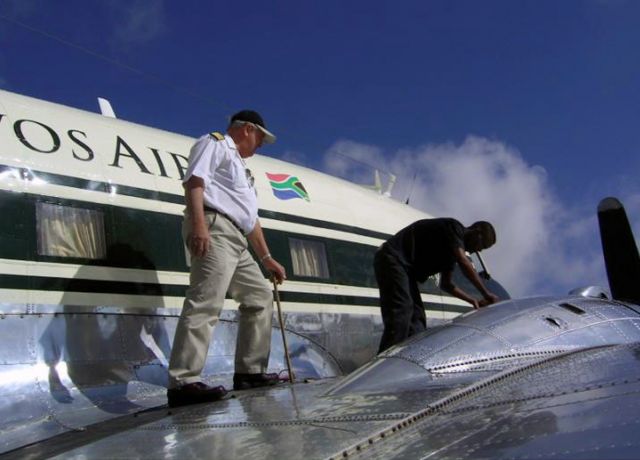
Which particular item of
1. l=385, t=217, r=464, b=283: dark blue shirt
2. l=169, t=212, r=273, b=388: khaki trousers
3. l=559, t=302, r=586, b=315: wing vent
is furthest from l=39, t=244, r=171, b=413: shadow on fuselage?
l=559, t=302, r=586, b=315: wing vent

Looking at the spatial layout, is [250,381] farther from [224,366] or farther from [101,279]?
[101,279]

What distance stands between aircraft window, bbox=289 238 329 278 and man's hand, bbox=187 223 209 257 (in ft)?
7.02

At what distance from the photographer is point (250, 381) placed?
447 centimetres

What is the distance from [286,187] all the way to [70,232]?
248 cm

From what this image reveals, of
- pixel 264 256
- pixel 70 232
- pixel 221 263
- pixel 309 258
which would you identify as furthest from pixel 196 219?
pixel 309 258

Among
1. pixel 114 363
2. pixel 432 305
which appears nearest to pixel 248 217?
pixel 114 363

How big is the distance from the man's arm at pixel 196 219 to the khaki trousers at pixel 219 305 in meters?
0.08

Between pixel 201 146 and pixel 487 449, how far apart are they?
300cm

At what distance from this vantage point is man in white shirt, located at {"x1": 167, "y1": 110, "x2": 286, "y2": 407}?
13.0 feet

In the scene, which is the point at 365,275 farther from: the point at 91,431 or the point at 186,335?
the point at 91,431

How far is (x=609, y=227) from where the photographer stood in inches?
273

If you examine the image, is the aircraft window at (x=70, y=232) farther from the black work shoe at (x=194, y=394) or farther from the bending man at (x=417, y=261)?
the bending man at (x=417, y=261)

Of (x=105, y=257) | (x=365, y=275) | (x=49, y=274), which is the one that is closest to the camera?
(x=49, y=274)

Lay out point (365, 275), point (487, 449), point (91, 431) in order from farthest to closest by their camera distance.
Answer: point (365, 275)
point (91, 431)
point (487, 449)
